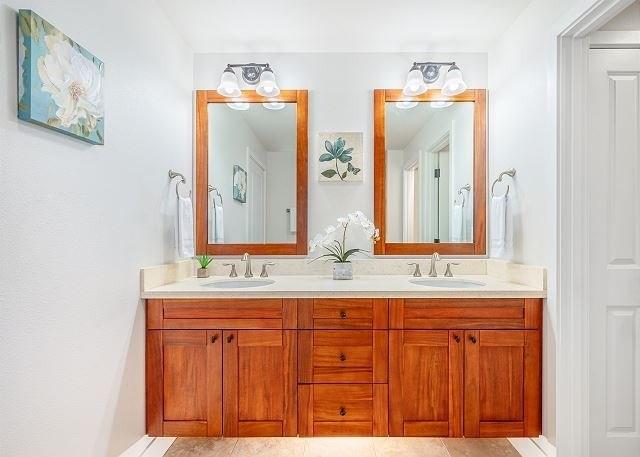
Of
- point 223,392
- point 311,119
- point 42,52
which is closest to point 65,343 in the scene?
point 223,392

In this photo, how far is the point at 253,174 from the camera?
8.24 feet

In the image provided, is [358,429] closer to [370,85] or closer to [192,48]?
[370,85]

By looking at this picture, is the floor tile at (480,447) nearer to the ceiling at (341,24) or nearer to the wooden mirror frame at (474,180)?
the wooden mirror frame at (474,180)

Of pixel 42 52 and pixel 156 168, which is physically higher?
pixel 42 52

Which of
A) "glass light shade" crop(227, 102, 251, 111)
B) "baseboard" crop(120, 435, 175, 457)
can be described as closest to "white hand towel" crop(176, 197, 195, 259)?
"glass light shade" crop(227, 102, 251, 111)

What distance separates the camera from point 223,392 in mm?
1898

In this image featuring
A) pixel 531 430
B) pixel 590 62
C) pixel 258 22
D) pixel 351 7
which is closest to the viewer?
pixel 590 62

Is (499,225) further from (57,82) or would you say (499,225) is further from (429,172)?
(57,82)

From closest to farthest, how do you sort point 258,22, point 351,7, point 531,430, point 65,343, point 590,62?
1. point 65,343
2. point 590,62
3. point 531,430
4. point 351,7
5. point 258,22

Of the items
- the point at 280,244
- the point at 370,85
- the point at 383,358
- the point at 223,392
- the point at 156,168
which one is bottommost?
the point at 223,392

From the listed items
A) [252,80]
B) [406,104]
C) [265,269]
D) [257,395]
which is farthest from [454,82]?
[257,395]

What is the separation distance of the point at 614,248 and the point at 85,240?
2.33m

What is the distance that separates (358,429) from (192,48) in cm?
256

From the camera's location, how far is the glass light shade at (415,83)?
2.40m
